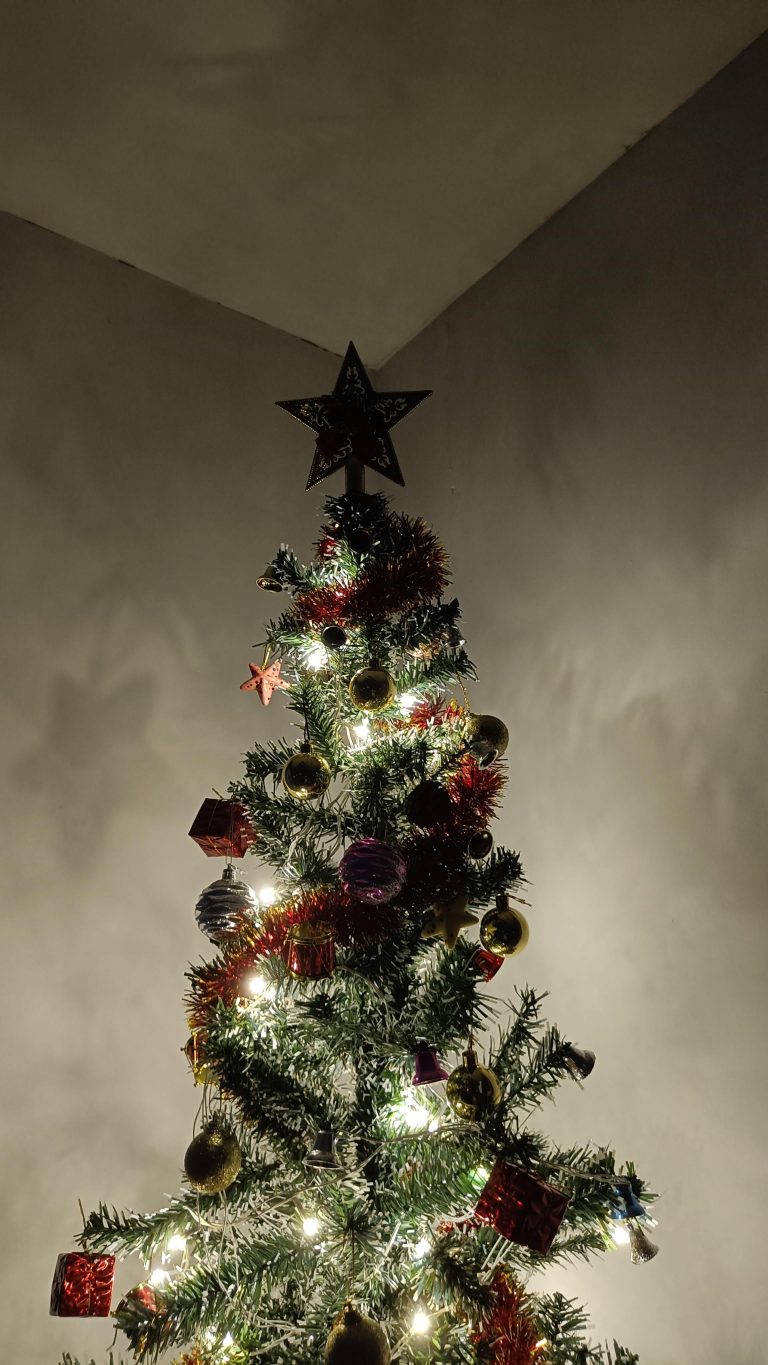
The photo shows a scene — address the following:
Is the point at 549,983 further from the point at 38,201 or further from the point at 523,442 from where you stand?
the point at 38,201

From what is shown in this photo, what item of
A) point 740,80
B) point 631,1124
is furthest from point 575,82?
point 631,1124

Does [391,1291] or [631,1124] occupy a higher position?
[631,1124]

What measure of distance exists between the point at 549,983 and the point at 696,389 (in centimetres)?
99

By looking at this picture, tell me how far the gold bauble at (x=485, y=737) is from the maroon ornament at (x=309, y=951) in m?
0.27

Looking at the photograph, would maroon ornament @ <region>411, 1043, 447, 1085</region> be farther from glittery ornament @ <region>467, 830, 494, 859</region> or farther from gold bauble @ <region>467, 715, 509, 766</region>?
gold bauble @ <region>467, 715, 509, 766</region>

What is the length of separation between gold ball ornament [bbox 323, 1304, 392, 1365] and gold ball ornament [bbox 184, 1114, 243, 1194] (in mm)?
149

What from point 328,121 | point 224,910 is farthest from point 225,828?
point 328,121

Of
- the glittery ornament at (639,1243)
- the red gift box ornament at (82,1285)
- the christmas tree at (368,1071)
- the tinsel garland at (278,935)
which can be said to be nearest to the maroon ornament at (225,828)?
the christmas tree at (368,1071)

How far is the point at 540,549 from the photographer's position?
5.22 ft

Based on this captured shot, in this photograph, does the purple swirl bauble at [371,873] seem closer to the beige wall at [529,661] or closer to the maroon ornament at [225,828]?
the maroon ornament at [225,828]

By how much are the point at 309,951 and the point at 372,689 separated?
0.28 metres

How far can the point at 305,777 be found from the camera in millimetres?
945

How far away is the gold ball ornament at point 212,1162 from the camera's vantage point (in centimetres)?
76

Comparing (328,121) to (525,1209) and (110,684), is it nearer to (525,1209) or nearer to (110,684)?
(110,684)
